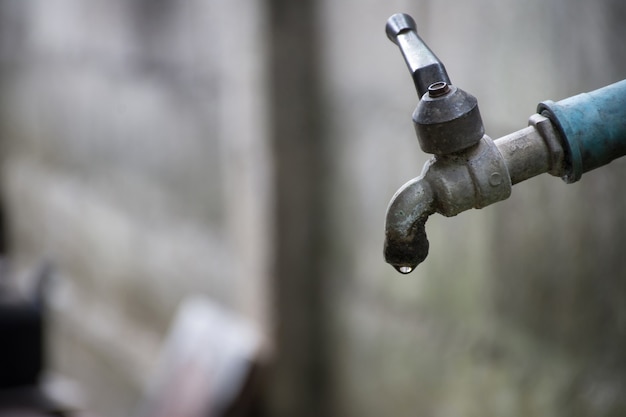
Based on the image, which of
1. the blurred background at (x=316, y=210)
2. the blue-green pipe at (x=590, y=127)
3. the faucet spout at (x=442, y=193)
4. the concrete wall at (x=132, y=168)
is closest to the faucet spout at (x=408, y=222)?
the faucet spout at (x=442, y=193)

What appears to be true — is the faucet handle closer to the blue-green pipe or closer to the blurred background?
the blue-green pipe

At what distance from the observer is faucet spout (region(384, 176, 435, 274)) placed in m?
0.84

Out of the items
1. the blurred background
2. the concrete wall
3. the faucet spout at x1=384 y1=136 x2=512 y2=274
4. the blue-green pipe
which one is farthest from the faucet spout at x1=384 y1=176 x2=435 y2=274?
the concrete wall

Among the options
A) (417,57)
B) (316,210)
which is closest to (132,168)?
(316,210)

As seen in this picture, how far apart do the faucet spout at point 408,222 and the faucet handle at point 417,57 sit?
0.29 ft

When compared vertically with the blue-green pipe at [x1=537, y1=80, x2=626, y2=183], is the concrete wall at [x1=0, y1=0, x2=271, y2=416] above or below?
below

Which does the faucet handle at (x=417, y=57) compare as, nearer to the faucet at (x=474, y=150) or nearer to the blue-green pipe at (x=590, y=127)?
the faucet at (x=474, y=150)

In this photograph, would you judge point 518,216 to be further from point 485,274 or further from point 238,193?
point 238,193

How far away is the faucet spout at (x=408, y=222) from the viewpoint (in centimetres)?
84

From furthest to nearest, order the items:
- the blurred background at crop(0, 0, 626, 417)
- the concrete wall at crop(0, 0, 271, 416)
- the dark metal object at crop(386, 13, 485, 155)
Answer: the concrete wall at crop(0, 0, 271, 416) < the blurred background at crop(0, 0, 626, 417) < the dark metal object at crop(386, 13, 485, 155)

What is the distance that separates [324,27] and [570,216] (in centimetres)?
113

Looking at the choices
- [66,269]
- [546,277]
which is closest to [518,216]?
[546,277]

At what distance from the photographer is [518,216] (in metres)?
1.73

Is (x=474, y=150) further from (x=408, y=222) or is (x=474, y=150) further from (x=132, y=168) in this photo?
(x=132, y=168)
